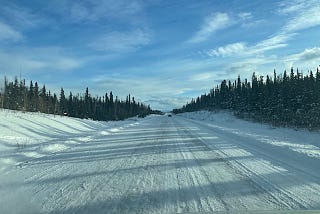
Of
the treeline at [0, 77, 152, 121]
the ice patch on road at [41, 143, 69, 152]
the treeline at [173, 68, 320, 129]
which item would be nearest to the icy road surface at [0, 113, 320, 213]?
the ice patch on road at [41, 143, 69, 152]

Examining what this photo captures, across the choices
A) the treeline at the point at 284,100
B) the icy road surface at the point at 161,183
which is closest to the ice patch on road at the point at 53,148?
the icy road surface at the point at 161,183

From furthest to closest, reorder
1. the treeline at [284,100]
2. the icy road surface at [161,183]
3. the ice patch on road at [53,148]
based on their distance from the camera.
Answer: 1. the treeline at [284,100]
2. the ice patch on road at [53,148]
3. the icy road surface at [161,183]

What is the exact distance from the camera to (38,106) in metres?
72.2

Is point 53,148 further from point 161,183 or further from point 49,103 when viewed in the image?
point 49,103

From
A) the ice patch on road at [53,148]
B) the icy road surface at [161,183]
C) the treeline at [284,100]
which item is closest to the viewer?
the icy road surface at [161,183]

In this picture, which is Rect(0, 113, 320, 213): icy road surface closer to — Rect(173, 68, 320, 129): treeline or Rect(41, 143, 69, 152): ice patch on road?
Rect(41, 143, 69, 152): ice patch on road

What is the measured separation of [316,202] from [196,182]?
2.62 meters

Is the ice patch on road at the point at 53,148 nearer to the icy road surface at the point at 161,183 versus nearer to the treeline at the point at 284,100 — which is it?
the icy road surface at the point at 161,183

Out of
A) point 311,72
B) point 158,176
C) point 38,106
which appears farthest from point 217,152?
point 311,72

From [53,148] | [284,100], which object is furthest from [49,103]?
[53,148]

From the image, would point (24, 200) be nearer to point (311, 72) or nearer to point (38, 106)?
point (38, 106)

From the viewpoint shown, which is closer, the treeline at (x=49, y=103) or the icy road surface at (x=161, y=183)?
the icy road surface at (x=161, y=183)

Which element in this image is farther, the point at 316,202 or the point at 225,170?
the point at 225,170

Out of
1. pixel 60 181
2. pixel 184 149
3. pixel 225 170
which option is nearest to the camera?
pixel 60 181
